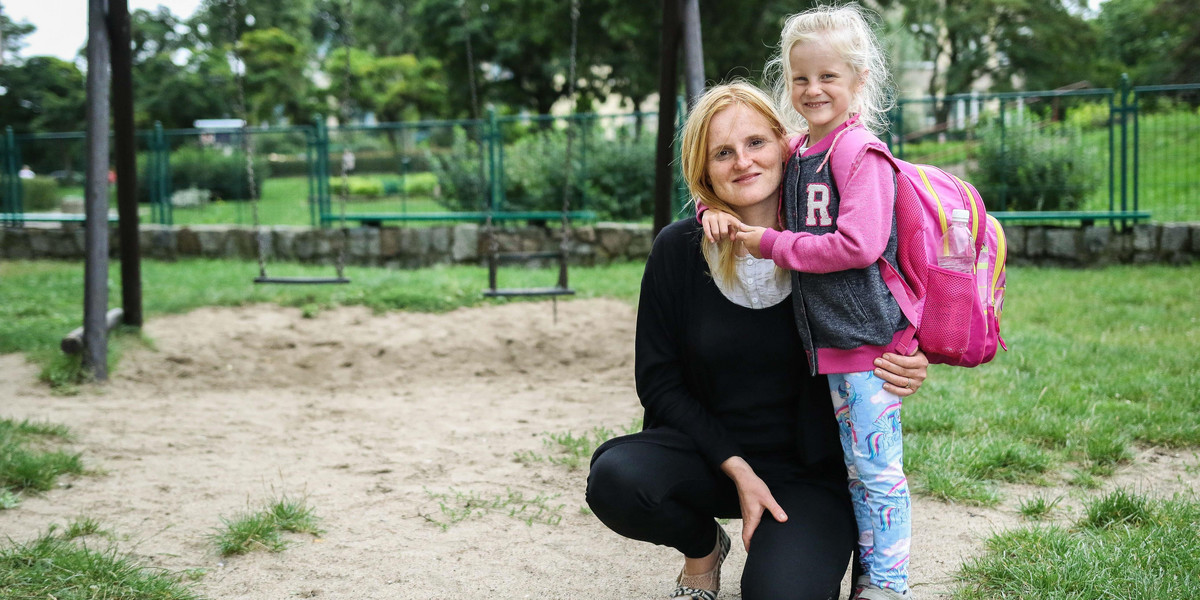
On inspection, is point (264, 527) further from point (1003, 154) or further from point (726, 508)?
point (1003, 154)

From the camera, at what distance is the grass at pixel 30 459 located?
144 inches

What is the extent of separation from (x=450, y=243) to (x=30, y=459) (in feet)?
23.3

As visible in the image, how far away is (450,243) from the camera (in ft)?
35.3

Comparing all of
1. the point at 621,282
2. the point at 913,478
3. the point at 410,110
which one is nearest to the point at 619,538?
the point at 913,478

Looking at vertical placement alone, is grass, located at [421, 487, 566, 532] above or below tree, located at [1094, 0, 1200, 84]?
below

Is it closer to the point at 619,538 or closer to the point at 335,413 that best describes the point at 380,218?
the point at 335,413

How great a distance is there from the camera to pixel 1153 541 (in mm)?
2697

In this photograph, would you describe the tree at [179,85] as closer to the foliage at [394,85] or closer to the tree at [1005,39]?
the foliage at [394,85]

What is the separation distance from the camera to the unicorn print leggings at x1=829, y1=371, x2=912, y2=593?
2176 mm

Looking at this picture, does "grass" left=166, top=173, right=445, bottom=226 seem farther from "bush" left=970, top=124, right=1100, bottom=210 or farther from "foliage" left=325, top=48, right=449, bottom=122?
"foliage" left=325, top=48, right=449, bottom=122

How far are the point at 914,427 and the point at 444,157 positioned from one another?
8982 millimetres

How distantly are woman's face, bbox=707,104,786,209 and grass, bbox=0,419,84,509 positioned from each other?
287 cm

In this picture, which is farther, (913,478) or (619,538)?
(913,478)

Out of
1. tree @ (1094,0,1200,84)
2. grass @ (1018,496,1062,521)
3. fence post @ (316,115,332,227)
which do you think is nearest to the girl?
grass @ (1018,496,1062,521)
